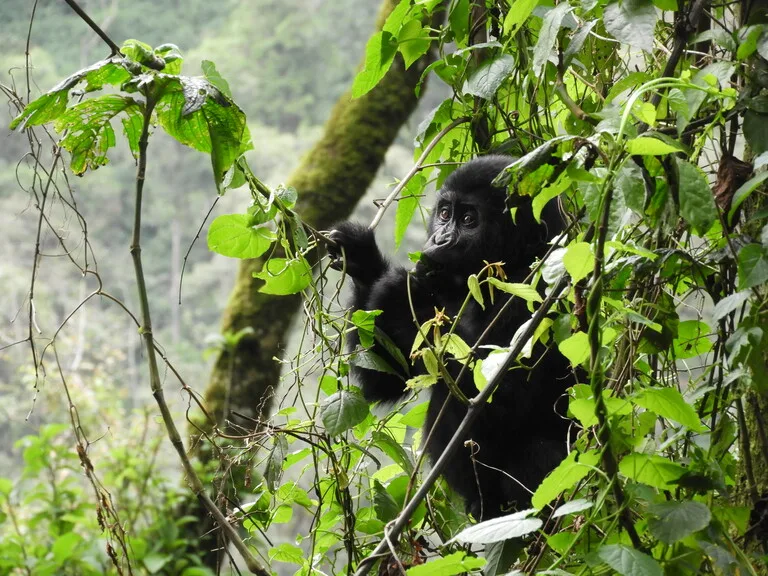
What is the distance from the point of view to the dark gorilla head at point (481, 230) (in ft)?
6.63

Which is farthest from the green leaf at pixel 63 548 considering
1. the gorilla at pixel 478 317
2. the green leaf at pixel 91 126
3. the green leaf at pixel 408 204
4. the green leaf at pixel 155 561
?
the green leaf at pixel 91 126

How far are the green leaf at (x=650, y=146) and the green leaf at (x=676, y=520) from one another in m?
0.42

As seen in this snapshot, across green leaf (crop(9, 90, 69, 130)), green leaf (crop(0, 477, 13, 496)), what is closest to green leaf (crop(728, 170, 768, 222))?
green leaf (crop(9, 90, 69, 130))

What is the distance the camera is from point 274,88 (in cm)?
1363

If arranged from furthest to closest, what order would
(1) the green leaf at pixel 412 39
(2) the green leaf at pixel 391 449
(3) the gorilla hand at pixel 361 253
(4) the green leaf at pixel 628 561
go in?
(3) the gorilla hand at pixel 361 253 → (1) the green leaf at pixel 412 39 → (2) the green leaf at pixel 391 449 → (4) the green leaf at pixel 628 561

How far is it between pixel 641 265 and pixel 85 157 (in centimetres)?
86

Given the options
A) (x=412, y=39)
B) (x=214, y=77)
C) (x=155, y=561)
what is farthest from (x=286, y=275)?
(x=155, y=561)

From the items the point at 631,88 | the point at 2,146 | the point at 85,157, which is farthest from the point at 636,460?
the point at 2,146

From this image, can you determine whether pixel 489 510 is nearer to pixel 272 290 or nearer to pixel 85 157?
pixel 272 290

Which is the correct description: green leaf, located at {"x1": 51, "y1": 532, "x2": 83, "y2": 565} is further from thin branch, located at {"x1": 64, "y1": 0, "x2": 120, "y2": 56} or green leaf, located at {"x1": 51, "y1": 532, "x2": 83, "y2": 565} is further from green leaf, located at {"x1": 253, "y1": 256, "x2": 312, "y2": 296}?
thin branch, located at {"x1": 64, "y1": 0, "x2": 120, "y2": 56}

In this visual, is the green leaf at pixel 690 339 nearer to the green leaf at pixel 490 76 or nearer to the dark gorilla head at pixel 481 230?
the green leaf at pixel 490 76

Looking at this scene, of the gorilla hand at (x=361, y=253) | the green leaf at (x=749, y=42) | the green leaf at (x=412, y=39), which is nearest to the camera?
the green leaf at (x=749, y=42)

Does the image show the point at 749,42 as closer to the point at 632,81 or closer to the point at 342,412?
the point at 632,81

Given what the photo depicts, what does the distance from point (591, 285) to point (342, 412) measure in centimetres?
49
